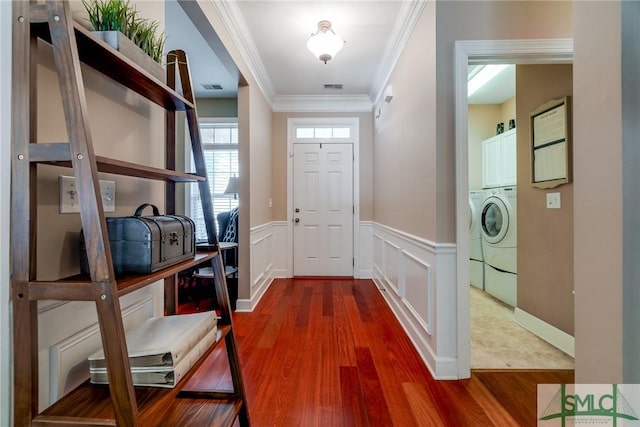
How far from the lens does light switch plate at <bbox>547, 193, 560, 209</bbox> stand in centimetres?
221

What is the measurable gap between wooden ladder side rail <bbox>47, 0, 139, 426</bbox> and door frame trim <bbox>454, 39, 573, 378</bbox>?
5.62 feet

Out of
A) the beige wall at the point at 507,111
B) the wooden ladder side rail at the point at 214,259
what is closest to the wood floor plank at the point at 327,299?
the wooden ladder side rail at the point at 214,259

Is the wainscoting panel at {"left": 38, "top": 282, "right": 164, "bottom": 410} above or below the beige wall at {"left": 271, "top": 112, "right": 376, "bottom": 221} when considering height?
below

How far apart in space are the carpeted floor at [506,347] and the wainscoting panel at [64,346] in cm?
210

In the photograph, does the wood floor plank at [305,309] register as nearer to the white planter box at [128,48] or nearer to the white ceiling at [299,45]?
the white planter box at [128,48]

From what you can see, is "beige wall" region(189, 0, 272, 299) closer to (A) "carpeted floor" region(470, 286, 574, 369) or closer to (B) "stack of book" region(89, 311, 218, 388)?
(B) "stack of book" region(89, 311, 218, 388)

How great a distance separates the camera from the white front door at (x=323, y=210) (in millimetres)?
4188

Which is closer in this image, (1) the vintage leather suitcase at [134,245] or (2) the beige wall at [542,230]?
(1) the vintage leather suitcase at [134,245]

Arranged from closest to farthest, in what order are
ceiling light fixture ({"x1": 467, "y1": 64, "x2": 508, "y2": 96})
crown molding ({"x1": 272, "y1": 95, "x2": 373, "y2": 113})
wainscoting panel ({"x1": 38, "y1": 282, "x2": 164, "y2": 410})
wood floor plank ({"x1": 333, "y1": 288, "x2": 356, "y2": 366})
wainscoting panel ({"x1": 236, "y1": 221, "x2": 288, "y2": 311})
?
wainscoting panel ({"x1": 38, "y1": 282, "x2": 164, "y2": 410}) < wood floor plank ({"x1": 333, "y1": 288, "x2": 356, "y2": 366}) < wainscoting panel ({"x1": 236, "y1": 221, "x2": 288, "y2": 311}) < ceiling light fixture ({"x1": 467, "y1": 64, "x2": 508, "y2": 96}) < crown molding ({"x1": 272, "y1": 95, "x2": 373, "y2": 113})

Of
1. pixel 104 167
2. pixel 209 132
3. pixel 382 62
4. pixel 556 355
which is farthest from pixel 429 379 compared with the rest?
pixel 209 132

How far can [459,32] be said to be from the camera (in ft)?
5.77

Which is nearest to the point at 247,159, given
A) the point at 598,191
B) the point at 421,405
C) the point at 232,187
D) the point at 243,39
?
the point at 232,187

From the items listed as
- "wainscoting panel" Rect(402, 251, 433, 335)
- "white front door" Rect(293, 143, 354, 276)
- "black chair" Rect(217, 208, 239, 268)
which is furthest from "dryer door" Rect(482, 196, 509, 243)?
"black chair" Rect(217, 208, 239, 268)

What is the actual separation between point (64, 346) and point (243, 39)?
2.64 metres
